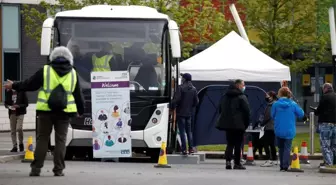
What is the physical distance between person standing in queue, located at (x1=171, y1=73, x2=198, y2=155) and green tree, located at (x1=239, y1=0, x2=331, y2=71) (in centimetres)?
1536

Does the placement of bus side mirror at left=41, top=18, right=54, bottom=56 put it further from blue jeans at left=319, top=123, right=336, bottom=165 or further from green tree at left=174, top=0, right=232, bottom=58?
green tree at left=174, top=0, right=232, bottom=58

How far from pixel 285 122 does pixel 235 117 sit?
3.61ft

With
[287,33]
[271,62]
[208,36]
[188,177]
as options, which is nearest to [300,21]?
[287,33]

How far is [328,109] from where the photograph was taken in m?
19.3

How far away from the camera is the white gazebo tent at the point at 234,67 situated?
22719 millimetres

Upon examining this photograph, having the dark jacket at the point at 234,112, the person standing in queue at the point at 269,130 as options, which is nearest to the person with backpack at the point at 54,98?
the dark jacket at the point at 234,112

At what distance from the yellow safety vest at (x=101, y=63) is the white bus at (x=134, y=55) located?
0.09 m

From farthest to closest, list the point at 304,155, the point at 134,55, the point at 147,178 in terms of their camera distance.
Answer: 1. the point at 304,155
2. the point at 134,55
3. the point at 147,178

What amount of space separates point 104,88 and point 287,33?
18.1 m

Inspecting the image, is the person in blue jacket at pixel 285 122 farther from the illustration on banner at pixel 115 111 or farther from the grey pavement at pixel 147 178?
the illustration on banner at pixel 115 111

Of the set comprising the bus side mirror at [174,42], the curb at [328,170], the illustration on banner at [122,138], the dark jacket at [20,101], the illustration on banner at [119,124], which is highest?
the bus side mirror at [174,42]

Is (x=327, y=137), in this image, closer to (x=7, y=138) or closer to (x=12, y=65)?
(x=7, y=138)

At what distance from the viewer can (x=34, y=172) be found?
518 inches

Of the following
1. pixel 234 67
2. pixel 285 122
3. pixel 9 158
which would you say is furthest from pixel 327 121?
pixel 9 158
